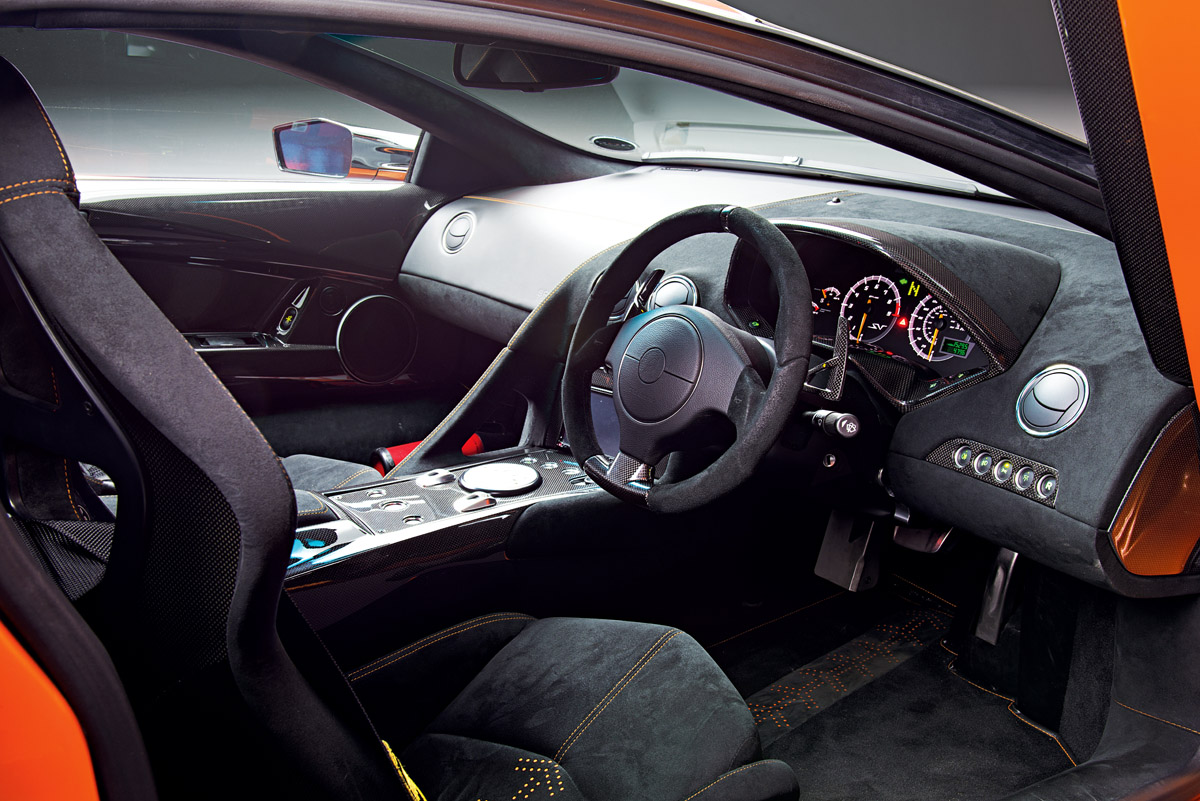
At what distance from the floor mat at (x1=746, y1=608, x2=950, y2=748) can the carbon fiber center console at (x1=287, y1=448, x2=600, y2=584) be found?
649 millimetres

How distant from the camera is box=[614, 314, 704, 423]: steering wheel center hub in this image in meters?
1.29

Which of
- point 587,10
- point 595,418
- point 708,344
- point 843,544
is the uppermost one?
point 587,10

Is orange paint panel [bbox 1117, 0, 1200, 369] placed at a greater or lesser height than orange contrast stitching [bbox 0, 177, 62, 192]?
greater

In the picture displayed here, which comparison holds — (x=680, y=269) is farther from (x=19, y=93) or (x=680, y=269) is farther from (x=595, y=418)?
(x=19, y=93)

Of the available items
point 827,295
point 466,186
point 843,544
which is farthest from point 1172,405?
point 466,186

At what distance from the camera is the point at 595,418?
1.99m

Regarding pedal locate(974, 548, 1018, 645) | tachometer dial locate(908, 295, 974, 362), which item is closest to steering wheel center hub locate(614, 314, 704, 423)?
tachometer dial locate(908, 295, 974, 362)

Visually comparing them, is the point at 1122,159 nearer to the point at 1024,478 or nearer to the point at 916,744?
the point at 1024,478

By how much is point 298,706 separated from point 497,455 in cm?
118

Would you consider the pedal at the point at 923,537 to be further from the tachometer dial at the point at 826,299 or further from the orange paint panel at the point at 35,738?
the orange paint panel at the point at 35,738

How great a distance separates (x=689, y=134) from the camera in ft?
10.7

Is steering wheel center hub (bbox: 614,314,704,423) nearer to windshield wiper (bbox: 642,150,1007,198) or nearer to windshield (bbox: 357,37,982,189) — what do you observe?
windshield (bbox: 357,37,982,189)

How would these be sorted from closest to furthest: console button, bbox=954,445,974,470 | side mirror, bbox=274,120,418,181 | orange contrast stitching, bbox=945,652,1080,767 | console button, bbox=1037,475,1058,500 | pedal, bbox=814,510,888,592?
console button, bbox=1037,475,1058,500, console button, bbox=954,445,974,470, orange contrast stitching, bbox=945,652,1080,767, pedal, bbox=814,510,888,592, side mirror, bbox=274,120,418,181

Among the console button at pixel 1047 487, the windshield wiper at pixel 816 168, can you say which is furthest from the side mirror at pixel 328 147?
the console button at pixel 1047 487
